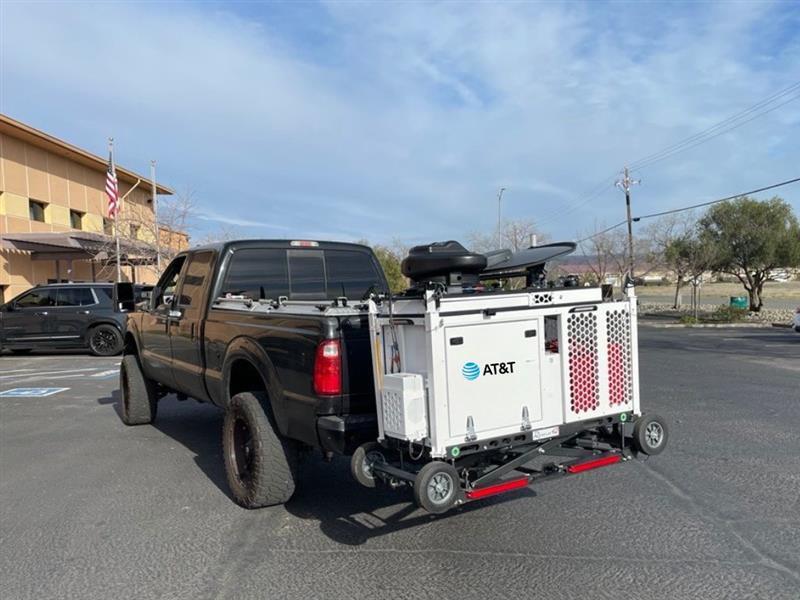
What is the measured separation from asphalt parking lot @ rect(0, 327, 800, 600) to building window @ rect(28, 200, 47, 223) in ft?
77.0

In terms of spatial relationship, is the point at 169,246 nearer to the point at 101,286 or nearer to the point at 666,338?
the point at 101,286

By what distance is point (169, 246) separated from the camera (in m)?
31.3

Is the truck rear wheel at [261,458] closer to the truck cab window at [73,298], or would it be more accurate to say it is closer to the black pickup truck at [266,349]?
the black pickup truck at [266,349]

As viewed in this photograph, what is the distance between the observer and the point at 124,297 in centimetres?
765

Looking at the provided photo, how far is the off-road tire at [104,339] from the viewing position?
16.1 metres

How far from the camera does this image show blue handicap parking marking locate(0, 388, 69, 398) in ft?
34.0

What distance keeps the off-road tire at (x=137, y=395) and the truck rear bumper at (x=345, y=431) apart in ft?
14.6

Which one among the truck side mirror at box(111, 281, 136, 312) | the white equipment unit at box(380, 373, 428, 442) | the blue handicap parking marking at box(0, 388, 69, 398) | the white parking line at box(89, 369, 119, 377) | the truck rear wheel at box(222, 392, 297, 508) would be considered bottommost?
the blue handicap parking marking at box(0, 388, 69, 398)

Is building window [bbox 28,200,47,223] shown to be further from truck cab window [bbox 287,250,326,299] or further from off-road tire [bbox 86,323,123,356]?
truck cab window [bbox 287,250,326,299]

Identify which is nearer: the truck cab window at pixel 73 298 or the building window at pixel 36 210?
the truck cab window at pixel 73 298

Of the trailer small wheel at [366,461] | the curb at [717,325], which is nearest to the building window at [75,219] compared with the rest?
the curb at [717,325]

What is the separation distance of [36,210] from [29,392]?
20197mm

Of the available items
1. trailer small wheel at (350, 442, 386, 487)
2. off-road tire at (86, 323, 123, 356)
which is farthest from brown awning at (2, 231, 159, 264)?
trailer small wheel at (350, 442, 386, 487)

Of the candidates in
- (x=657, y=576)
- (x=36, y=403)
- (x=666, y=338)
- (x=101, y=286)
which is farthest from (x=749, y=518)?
(x=666, y=338)
